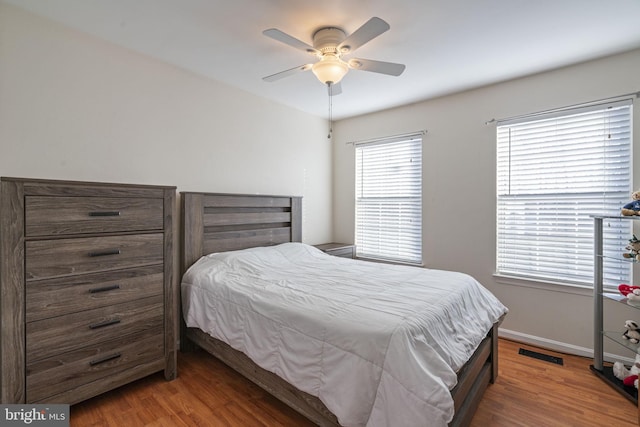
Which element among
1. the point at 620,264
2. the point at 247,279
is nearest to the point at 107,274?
the point at 247,279

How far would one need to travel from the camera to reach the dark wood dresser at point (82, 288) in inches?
61.2

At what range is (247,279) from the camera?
2223 millimetres

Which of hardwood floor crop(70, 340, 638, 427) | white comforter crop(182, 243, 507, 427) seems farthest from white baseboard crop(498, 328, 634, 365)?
white comforter crop(182, 243, 507, 427)

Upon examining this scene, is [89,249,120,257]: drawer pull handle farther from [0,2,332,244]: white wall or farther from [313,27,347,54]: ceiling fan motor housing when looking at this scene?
[313,27,347,54]: ceiling fan motor housing

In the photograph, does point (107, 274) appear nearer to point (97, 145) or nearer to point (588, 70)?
point (97, 145)

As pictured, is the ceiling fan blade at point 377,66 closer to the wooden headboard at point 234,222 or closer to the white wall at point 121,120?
the white wall at point 121,120

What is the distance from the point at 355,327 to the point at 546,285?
2407 mm

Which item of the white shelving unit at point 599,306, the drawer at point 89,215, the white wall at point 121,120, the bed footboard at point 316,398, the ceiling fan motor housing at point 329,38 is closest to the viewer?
the bed footboard at point 316,398

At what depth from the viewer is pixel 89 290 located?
5.89 feet

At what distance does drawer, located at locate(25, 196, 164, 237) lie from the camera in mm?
1615

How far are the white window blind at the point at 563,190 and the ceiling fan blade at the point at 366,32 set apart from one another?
202cm

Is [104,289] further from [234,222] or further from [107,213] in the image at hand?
[234,222]

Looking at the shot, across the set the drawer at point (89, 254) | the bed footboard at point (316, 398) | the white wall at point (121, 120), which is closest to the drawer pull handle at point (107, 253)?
the drawer at point (89, 254)

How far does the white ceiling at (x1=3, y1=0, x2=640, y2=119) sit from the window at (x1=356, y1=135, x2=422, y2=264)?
Answer: 3.38 ft
